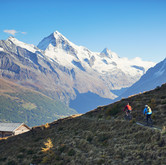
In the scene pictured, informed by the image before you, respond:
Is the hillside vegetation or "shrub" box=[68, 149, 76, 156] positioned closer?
the hillside vegetation

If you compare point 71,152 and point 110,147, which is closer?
point 110,147

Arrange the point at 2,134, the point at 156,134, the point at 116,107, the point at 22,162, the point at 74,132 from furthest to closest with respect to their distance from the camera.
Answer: the point at 2,134, the point at 116,107, the point at 74,132, the point at 22,162, the point at 156,134

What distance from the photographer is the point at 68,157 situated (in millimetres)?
22641

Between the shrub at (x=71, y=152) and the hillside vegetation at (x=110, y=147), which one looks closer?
the hillside vegetation at (x=110, y=147)

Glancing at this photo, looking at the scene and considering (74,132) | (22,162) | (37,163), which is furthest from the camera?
(74,132)

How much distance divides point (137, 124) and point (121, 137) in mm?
3049

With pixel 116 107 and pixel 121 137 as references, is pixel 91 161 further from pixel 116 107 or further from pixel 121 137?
pixel 116 107

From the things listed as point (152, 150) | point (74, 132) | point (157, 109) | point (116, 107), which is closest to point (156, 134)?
point (152, 150)

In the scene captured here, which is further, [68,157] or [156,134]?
[68,157]

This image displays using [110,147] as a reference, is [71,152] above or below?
above

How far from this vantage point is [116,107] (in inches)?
1448

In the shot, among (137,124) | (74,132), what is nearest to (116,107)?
(74,132)

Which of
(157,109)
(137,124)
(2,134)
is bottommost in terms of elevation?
(137,124)

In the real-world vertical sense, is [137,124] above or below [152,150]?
above
